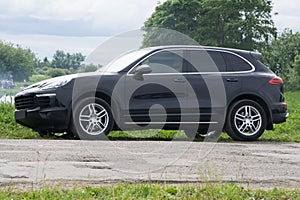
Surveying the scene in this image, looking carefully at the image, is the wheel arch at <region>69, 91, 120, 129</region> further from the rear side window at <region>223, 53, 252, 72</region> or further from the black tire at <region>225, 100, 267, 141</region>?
the rear side window at <region>223, 53, 252, 72</region>

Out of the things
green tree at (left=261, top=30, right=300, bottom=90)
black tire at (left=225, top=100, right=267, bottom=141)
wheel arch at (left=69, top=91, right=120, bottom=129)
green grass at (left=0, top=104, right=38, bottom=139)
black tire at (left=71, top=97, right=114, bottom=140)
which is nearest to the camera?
black tire at (left=71, top=97, right=114, bottom=140)

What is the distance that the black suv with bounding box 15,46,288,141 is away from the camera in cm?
1070

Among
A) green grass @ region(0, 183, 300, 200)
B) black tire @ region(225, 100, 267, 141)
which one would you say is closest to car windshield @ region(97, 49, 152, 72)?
black tire @ region(225, 100, 267, 141)

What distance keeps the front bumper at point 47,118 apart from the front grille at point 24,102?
11 cm

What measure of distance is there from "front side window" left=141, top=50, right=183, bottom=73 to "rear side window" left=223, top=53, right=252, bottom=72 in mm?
959

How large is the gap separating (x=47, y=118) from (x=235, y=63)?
Answer: 368cm

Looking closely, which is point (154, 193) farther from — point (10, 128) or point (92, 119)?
point (10, 128)

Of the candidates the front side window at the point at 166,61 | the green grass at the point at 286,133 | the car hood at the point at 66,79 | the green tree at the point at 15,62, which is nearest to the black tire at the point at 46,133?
the car hood at the point at 66,79

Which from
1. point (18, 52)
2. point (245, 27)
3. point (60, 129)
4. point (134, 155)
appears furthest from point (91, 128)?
point (18, 52)

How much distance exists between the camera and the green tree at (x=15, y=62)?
11444 centimetres

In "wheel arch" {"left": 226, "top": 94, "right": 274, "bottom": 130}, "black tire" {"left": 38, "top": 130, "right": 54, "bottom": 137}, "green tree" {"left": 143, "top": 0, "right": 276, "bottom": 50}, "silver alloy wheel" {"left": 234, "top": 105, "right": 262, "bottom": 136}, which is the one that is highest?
"green tree" {"left": 143, "top": 0, "right": 276, "bottom": 50}

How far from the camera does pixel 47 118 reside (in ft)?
35.0

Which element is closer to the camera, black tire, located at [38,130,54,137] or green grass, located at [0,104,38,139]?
black tire, located at [38,130,54,137]

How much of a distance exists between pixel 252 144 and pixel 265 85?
133 centimetres
